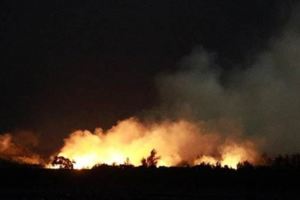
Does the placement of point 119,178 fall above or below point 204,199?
above

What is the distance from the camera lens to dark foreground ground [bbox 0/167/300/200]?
49500 mm

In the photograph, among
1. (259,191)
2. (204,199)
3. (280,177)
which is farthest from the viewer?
(280,177)

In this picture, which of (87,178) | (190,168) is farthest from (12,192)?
(190,168)

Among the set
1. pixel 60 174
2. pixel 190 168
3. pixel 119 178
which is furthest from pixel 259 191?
pixel 60 174

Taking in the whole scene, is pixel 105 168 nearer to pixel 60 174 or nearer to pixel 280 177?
pixel 60 174

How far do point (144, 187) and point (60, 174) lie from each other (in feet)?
28.8

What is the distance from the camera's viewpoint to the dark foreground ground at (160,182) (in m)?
49.5

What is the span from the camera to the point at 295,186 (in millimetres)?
55156

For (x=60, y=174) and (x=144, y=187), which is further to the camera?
(x=60, y=174)

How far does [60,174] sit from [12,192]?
377 inches

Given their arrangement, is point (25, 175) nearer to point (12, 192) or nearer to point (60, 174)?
point (60, 174)

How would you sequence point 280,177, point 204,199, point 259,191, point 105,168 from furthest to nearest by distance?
point 105,168
point 280,177
point 259,191
point 204,199

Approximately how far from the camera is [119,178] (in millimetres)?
57250

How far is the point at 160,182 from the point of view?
184ft
